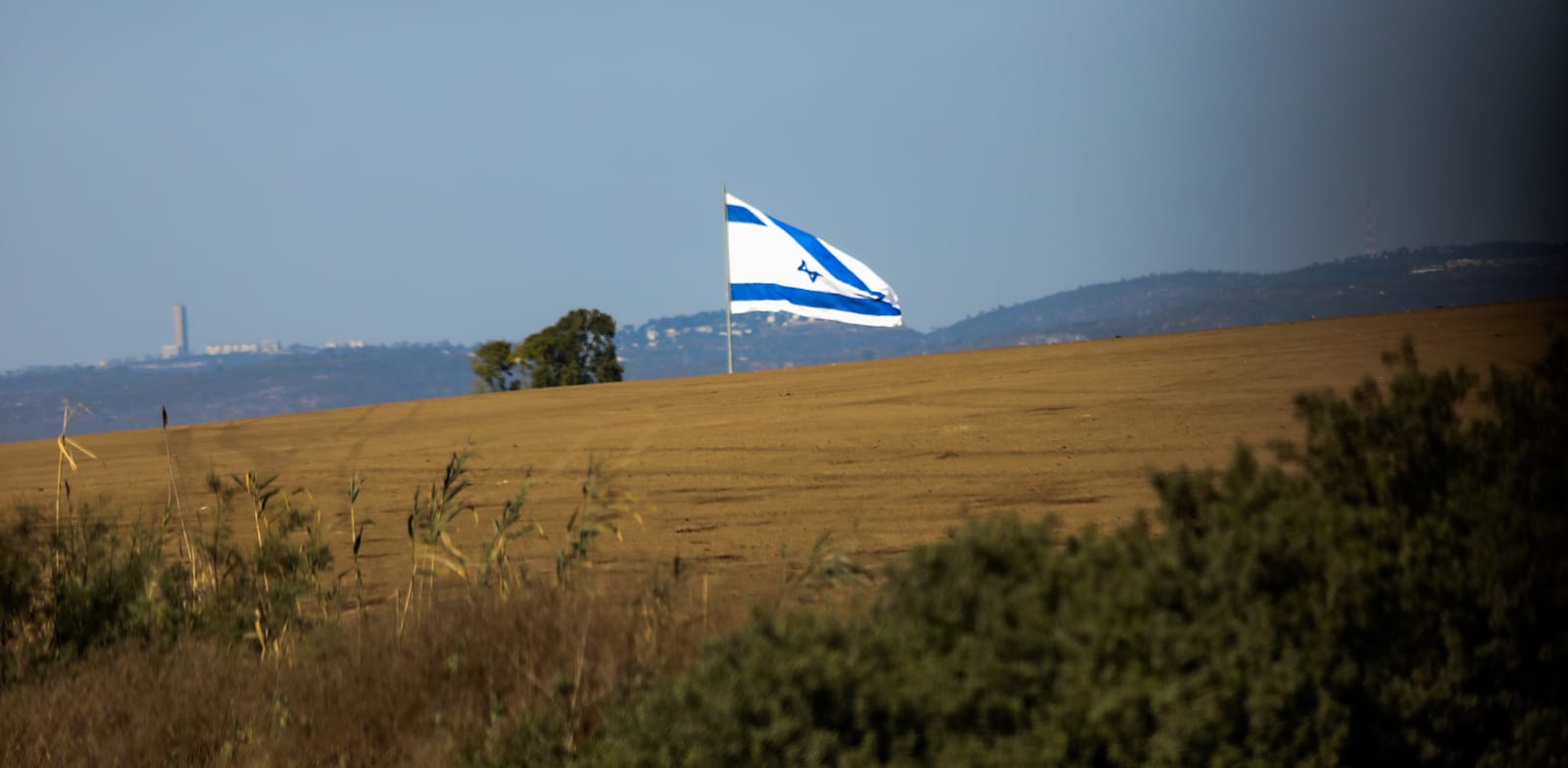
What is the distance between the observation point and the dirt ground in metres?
7.80

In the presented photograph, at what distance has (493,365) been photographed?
44.1 metres

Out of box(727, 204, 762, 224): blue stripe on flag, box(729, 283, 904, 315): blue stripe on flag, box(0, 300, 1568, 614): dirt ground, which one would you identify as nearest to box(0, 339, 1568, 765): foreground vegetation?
box(0, 300, 1568, 614): dirt ground

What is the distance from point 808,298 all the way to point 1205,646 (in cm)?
2582

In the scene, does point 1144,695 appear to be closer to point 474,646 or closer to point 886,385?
point 474,646

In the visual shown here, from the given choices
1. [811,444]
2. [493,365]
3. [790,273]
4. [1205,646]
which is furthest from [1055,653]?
[493,365]

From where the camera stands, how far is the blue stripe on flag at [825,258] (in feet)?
94.7

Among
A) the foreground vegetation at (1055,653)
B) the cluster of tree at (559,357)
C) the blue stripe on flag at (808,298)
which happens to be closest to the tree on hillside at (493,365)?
the cluster of tree at (559,357)

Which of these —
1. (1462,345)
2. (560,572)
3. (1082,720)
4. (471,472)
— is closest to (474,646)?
(560,572)

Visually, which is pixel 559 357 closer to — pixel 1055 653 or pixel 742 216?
pixel 742 216

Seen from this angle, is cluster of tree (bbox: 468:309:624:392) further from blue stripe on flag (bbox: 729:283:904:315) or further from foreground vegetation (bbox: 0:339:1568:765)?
foreground vegetation (bbox: 0:339:1568:765)

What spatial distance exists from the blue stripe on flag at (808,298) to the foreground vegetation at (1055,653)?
23295 mm

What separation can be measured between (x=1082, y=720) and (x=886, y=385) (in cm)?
1365

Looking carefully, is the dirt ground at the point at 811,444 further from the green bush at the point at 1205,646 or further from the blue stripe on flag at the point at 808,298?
the blue stripe on flag at the point at 808,298

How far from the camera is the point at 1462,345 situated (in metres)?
13.4
